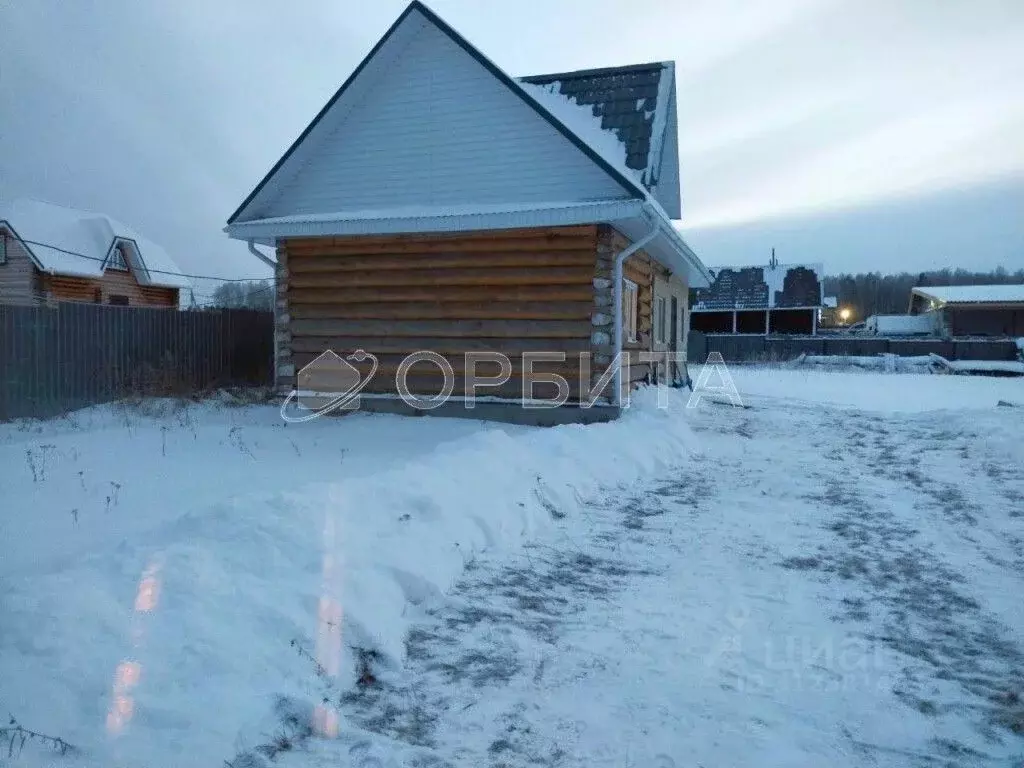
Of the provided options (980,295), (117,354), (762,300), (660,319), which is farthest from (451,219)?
(980,295)

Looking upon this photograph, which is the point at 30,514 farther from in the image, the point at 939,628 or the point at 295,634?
the point at 939,628

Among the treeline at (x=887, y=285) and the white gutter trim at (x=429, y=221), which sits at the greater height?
the treeline at (x=887, y=285)

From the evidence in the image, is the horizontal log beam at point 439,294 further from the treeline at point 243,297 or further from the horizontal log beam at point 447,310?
the treeline at point 243,297

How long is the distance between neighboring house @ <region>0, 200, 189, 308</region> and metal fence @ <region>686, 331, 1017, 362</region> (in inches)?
903

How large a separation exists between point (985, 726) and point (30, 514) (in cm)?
603

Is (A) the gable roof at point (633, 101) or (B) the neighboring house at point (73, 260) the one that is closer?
(A) the gable roof at point (633, 101)

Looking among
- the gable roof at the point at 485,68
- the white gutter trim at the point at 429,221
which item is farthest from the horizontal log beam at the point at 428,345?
the gable roof at the point at 485,68

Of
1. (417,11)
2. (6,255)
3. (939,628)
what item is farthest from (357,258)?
(6,255)

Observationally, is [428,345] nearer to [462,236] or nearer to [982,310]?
[462,236]

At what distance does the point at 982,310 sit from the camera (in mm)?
43531

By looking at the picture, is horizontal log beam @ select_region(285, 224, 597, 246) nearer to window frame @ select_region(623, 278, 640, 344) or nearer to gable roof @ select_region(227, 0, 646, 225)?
gable roof @ select_region(227, 0, 646, 225)

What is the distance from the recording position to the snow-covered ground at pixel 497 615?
2.71m

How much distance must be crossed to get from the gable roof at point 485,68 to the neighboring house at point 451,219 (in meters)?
0.02

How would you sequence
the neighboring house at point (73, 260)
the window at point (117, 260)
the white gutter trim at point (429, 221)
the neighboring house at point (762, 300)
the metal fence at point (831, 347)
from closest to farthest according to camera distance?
the white gutter trim at point (429, 221), the neighboring house at point (73, 260), the window at point (117, 260), the metal fence at point (831, 347), the neighboring house at point (762, 300)
